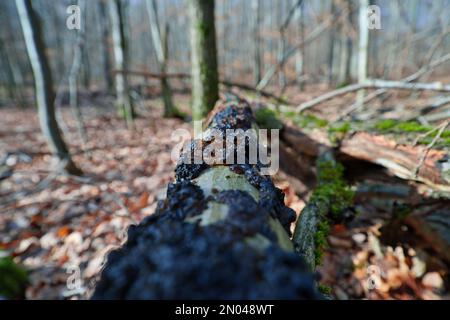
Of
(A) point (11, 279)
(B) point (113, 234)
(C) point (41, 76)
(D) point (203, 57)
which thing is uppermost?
(D) point (203, 57)

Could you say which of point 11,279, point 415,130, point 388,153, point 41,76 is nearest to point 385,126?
point 415,130

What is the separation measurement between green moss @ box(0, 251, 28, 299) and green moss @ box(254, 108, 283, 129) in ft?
9.70

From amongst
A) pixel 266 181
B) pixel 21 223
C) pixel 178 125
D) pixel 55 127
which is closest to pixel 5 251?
pixel 21 223

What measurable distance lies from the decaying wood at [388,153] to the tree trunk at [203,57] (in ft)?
4.32

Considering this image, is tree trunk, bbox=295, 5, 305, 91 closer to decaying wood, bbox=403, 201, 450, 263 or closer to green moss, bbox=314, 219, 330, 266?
decaying wood, bbox=403, 201, 450, 263

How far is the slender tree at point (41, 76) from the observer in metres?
3.78

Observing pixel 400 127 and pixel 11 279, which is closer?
pixel 400 127

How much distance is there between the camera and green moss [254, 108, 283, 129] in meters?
3.05

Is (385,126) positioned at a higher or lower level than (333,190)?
higher

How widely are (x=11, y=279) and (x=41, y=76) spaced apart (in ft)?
10.0

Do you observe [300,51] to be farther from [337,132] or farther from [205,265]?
[205,265]

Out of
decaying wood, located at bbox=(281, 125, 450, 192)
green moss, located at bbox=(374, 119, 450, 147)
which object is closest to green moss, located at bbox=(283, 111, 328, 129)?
decaying wood, located at bbox=(281, 125, 450, 192)

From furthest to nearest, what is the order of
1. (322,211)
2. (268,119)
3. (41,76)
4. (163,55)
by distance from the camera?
(163,55), (41,76), (268,119), (322,211)

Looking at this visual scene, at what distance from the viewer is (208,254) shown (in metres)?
0.78
